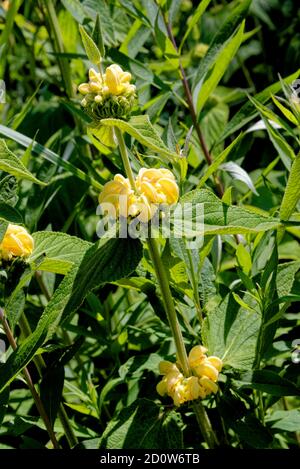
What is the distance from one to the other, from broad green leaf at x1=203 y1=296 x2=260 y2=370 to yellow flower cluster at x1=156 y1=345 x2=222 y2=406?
5cm

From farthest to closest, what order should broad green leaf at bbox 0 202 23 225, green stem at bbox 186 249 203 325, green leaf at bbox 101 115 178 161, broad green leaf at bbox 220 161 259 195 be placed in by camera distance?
broad green leaf at bbox 220 161 259 195 → green stem at bbox 186 249 203 325 → broad green leaf at bbox 0 202 23 225 → green leaf at bbox 101 115 178 161

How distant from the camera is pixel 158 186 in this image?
2.22 ft

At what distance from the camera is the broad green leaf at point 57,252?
0.76m

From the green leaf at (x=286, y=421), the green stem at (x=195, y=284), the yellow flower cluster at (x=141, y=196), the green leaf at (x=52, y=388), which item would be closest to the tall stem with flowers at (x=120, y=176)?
the yellow flower cluster at (x=141, y=196)

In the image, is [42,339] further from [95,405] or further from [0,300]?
[95,405]

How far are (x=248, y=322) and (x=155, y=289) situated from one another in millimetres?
123

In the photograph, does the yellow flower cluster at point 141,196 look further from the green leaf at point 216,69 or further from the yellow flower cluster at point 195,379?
the green leaf at point 216,69

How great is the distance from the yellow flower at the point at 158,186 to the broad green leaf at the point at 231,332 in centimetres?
22

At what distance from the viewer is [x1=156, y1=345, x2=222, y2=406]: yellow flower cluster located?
0.77 m

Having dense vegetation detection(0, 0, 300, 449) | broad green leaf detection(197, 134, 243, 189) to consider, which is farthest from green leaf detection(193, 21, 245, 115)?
broad green leaf detection(197, 134, 243, 189)

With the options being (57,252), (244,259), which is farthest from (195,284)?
(57,252)

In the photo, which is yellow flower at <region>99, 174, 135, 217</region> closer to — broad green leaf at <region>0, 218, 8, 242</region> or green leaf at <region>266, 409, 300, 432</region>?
broad green leaf at <region>0, 218, 8, 242</region>

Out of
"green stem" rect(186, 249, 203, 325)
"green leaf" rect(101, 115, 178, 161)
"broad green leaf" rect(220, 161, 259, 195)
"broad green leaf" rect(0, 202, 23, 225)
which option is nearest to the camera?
"green leaf" rect(101, 115, 178, 161)

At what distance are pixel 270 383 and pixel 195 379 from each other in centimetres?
9
